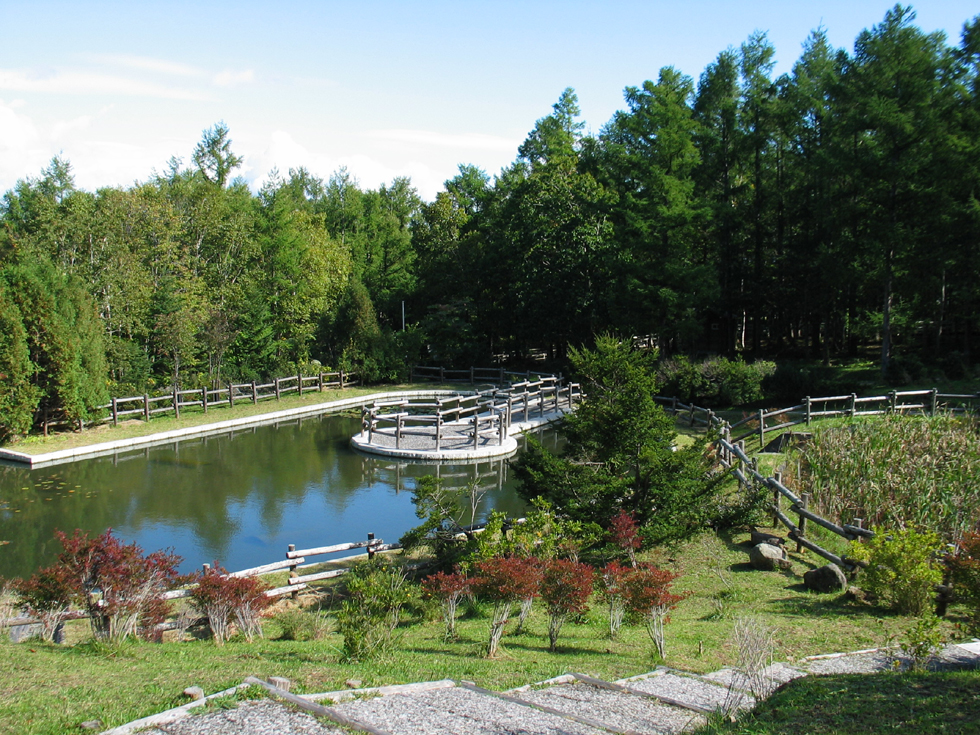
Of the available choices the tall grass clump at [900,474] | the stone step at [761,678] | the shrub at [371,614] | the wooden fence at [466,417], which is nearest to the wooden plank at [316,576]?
the shrub at [371,614]

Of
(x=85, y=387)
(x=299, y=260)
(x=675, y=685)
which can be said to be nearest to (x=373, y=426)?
(x=85, y=387)

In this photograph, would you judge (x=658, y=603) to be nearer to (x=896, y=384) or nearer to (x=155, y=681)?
(x=155, y=681)

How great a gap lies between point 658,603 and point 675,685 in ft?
4.20

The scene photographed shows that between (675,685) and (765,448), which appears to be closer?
(675,685)

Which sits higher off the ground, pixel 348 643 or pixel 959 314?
pixel 959 314

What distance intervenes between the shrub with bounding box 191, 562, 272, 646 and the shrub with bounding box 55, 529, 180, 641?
1.63 ft

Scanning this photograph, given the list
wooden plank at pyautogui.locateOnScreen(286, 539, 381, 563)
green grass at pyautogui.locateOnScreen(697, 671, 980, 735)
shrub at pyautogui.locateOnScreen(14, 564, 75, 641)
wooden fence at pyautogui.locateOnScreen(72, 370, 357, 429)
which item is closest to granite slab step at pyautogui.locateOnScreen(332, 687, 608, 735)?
green grass at pyautogui.locateOnScreen(697, 671, 980, 735)

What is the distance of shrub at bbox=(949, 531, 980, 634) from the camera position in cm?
830

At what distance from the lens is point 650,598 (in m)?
8.30

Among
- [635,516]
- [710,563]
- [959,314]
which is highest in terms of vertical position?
[959,314]

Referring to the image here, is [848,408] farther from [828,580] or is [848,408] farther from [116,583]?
[116,583]

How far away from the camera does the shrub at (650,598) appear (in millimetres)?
8312

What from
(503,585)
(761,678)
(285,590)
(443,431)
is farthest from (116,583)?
(443,431)

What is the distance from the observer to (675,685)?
709 centimetres
